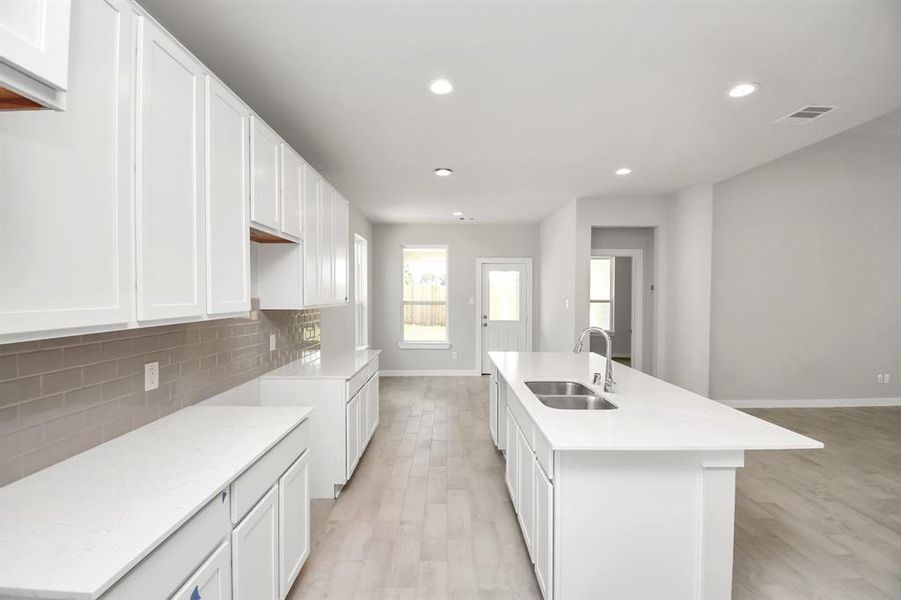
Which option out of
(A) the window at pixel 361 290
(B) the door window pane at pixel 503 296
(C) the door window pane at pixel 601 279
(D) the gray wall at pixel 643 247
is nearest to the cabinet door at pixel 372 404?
(A) the window at pixel 361 290

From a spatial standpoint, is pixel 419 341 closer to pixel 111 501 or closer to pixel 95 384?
pixel 95 384

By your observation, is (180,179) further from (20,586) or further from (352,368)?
(352,368)

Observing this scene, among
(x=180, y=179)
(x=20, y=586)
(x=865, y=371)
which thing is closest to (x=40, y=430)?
(x=20, y=586)

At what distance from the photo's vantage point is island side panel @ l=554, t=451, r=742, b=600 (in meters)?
1.67

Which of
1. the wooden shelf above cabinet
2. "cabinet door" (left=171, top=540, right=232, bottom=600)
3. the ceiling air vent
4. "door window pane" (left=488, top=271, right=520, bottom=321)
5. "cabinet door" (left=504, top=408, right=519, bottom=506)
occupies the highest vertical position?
the ceiling air vent

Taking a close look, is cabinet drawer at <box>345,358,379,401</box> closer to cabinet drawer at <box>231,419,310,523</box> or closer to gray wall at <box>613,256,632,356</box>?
cabinet drawer at <box>231,419,310,523</box>

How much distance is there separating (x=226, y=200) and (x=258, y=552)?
4.66ft

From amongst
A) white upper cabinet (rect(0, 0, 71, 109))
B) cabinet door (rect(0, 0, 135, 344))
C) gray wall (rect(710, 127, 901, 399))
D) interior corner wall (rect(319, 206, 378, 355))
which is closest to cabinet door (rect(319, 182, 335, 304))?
interior corner wall (rect(319, 206, 378, 355))

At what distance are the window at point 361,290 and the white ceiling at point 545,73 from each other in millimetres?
2445

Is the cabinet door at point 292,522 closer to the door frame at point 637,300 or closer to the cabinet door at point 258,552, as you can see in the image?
the cabinet door at point 258,552

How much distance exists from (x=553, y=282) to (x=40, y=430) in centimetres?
556

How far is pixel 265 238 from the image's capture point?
2520 mm

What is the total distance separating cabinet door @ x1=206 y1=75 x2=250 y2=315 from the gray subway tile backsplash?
37 centimetres

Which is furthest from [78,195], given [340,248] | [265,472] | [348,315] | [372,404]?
[348,315]
